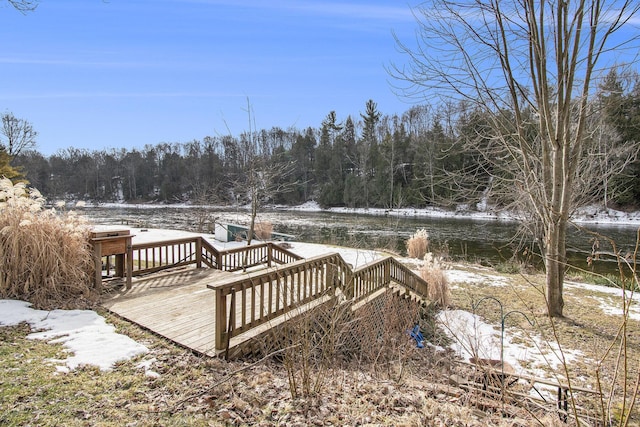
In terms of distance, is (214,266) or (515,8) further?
(214,266)

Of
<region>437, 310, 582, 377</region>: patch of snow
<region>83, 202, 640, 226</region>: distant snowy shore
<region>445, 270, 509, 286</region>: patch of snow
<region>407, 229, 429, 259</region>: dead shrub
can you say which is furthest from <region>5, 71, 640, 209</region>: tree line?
<region>437, 310, 582, 377</region>: patch of snow

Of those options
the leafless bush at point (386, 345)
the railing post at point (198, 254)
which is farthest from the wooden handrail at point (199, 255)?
the leafless bush at point (386, 345)

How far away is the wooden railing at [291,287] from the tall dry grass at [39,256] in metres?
2.37

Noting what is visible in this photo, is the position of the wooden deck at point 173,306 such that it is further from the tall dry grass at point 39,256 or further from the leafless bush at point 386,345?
the leafless bush at point 386,345

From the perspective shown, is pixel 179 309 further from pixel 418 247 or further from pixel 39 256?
pixel 418 247

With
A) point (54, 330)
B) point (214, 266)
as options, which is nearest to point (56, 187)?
point (214, 266)

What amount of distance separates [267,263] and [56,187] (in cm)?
4694

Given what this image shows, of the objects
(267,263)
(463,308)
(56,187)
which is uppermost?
(56,187)

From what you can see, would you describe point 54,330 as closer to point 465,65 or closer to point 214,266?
point 214,266

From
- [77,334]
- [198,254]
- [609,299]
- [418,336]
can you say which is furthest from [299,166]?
[77,334]

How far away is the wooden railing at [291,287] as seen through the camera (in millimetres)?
3713

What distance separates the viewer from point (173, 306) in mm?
5086

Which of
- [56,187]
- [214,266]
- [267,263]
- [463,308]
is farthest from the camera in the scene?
[56,187]

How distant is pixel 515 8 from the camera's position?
5.72 meters
